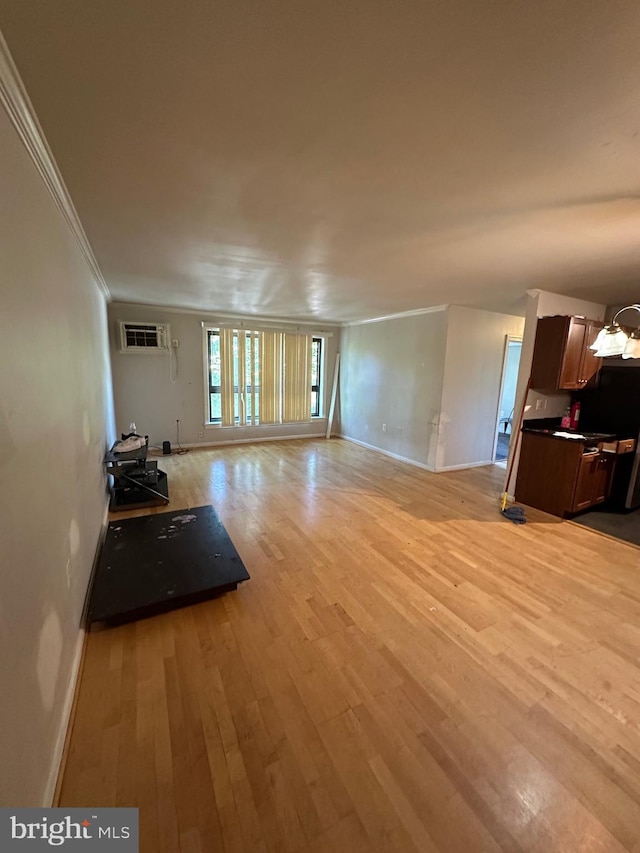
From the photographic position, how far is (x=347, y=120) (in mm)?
1199

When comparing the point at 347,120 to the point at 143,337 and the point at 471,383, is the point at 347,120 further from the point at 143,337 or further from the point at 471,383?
the point at 143,337

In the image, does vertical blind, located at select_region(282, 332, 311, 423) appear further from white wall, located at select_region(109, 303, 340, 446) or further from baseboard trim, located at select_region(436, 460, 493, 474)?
baseboard trim, located at select_region(436, 460, 493, 474)

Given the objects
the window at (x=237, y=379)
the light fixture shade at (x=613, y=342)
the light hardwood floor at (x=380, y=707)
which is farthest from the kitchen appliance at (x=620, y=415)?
the window at (x=237, y=379)

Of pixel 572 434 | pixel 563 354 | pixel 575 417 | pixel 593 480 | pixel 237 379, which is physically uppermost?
pixel 563 354

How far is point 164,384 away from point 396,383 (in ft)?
13.1

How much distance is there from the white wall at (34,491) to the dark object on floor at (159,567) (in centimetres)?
19

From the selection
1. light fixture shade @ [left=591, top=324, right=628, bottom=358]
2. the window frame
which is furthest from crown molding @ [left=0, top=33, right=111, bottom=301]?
the window frame

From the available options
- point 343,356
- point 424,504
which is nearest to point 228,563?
point 424,504

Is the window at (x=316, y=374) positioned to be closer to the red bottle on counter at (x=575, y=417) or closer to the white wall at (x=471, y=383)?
the white wall at (x=471, y=383)

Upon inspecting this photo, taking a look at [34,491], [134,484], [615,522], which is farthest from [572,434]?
[134,484]

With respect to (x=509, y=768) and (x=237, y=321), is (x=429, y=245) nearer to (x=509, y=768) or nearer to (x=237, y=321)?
(x=509, y=768)

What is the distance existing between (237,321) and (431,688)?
582 cm

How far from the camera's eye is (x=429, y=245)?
2389mm

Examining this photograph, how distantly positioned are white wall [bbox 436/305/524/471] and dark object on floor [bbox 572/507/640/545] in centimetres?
181
